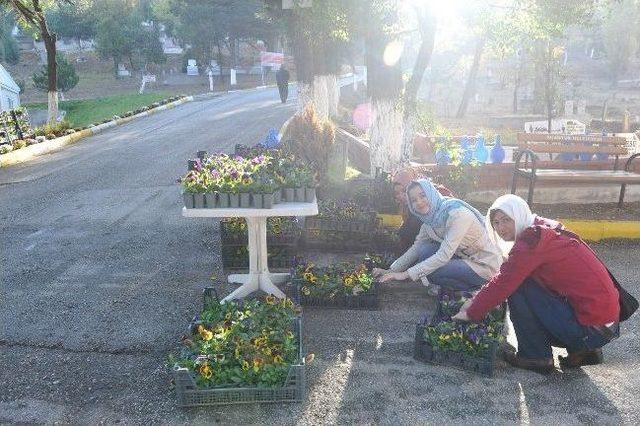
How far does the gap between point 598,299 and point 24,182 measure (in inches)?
408

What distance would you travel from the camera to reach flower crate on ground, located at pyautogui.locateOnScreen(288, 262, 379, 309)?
499 centimetres

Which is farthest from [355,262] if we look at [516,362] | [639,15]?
[639,15]

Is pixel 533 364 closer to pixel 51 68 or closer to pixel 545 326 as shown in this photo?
pixel 545 326

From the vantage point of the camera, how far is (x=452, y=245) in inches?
185

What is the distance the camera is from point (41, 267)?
242 inches

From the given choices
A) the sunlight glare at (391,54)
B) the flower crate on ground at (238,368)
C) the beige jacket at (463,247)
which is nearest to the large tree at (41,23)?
the sunlight glare at (391,54)

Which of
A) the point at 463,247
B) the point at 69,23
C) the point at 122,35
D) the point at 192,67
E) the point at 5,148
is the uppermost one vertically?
the point at 69,23

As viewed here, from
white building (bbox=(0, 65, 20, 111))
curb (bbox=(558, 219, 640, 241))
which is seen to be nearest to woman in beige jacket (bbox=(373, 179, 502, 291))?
curb (bbox=(558, 219, 640, 241))

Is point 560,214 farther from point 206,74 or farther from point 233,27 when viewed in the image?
point 206,74

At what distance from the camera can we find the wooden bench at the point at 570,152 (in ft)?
23.8

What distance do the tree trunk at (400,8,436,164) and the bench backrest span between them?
63.4 inches

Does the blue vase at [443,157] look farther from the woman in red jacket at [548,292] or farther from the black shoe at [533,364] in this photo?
the black shoe at [533,364]

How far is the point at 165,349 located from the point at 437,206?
8.36ft

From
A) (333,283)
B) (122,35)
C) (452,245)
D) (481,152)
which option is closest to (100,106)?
(122,35)
